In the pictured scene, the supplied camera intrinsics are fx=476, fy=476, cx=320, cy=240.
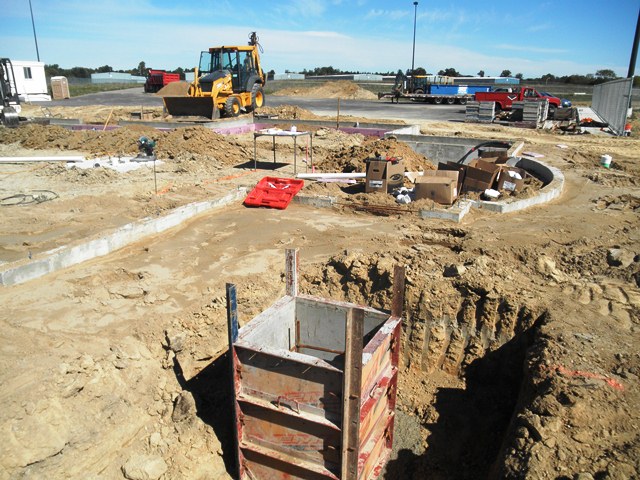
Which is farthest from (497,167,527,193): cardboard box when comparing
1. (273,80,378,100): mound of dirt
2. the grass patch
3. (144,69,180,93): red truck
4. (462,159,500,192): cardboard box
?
the grass patch

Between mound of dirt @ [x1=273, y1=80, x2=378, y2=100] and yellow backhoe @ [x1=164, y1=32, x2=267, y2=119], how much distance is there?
26.0 meters

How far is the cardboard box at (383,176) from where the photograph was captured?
1073 cm

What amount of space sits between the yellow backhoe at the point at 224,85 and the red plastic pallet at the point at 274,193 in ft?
32.2

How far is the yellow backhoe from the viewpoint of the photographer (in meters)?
19.3

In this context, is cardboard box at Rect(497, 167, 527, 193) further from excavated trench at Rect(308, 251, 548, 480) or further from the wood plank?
the wood plank

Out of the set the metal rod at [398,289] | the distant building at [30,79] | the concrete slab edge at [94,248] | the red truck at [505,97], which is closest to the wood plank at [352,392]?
the metal rod at [398,289]

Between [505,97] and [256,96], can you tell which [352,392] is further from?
[505,97]

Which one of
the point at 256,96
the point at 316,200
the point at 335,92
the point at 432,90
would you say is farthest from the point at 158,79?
the point at 316,200

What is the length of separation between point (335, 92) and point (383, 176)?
41533 mm

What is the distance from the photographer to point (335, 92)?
49.9 meters

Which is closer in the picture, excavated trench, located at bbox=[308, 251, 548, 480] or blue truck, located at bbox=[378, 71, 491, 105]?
excavated trench, located at bbox=[308, 251, 548, 480]

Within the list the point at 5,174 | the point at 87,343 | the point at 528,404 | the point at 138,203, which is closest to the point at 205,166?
the point at 138,203

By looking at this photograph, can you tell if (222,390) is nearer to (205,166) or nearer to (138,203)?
(138,203)

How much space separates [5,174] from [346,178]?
363 inches
